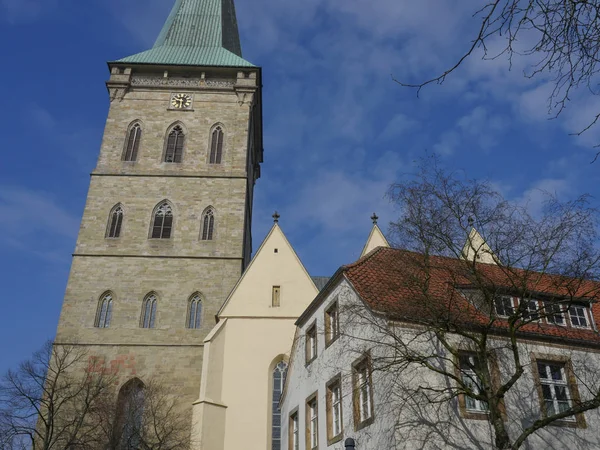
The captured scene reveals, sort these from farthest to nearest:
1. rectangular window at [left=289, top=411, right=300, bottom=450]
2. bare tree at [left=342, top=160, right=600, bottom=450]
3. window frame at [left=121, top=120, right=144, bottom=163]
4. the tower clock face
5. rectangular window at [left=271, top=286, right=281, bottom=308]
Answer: the tower clock face
window frame at [left=121, top=120, right=144, bottom=163]
rectangular window at [left=271, top=286, right=281, bottom=308]
rectangular window at [left=289, top=411, right=300, bottom=450]
bare tree at [left=342, top=160, right=600, bottom=450]

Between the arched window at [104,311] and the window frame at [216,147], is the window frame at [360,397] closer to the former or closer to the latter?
the arched window at [104,311]

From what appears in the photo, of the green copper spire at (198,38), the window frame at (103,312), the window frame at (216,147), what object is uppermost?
the green copper spire at (198,38)

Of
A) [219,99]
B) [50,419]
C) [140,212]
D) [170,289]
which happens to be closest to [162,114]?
[219,99]

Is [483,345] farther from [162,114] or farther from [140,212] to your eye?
[162,114]

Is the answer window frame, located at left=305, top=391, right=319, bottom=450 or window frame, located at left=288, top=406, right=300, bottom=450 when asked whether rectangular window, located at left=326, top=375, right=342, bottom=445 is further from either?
window frame, located at left=288, top=406, right=300, bottom=450

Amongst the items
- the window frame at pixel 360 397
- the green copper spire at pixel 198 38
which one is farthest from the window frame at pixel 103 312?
the window frame at pixel 360 397

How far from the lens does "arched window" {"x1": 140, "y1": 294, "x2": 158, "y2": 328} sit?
27.4 meters

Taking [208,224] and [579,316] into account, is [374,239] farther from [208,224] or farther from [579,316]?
[579,316]

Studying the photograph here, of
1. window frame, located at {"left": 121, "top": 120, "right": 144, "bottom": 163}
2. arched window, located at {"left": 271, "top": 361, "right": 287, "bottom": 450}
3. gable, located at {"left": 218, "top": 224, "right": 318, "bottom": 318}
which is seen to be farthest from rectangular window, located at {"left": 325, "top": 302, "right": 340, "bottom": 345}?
window frame, located at {"left": 121, "top": 120, "right": 144, "bottom": 163}

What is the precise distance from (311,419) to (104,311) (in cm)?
1508

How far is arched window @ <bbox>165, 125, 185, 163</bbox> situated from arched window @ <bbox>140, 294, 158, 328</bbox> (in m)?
7.88

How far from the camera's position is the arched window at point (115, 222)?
97.7ft

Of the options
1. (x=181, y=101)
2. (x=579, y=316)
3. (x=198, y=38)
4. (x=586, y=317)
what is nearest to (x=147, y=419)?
(x=579, y=316)

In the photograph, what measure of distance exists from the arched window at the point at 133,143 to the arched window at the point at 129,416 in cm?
1203
